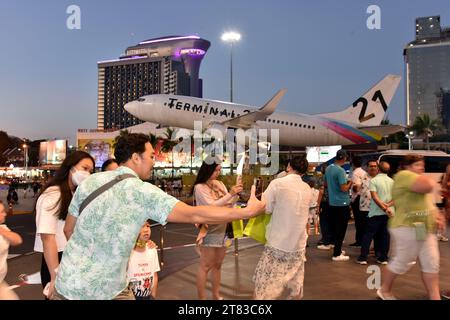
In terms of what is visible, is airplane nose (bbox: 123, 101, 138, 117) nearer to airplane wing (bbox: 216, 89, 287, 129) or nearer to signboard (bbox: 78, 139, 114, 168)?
airplane wing (bbox: 216, 89, 287, 129)

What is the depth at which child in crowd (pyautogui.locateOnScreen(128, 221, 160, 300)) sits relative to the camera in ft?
13.3

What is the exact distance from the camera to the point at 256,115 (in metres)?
31.6

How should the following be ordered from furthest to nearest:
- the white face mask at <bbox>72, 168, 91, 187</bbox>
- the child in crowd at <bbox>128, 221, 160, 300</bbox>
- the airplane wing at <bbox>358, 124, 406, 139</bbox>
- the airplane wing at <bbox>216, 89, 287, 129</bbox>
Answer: the airplane wing at <bbox>358, 124, 406, 139</bbox> → the airplane wing at <bbox>216, 89, 287, 129</bbox> → the white face mask at <bbox>72, 168, 91, 187</bbox> → the child in crowd at <bbox>128, 221, 160, 300</bbox>

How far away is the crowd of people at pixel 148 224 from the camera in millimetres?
2693

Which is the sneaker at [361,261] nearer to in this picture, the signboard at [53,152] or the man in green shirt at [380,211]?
the man in green shirt at [380,211]

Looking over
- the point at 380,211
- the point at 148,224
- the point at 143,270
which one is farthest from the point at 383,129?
the point at 143,270

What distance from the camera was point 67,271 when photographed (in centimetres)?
272

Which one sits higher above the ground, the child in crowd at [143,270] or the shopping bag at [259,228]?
the shopping bag at [259,228]

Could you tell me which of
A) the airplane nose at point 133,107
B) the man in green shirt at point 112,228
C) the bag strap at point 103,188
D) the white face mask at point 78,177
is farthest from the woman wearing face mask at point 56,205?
the airplane nose at point 133,107

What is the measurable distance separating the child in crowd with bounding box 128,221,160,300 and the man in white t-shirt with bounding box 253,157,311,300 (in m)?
1.18

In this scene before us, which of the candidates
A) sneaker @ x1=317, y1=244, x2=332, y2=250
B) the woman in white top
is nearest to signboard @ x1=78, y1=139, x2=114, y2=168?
sneaker @ x1=317, y1=244, x2=332, y2=250

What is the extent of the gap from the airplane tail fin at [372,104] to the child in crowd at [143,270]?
123 feet

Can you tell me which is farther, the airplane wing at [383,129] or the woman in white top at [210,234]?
the airplane wing at [383,129]

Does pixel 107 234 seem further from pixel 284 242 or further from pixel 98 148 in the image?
pixel 98 148
